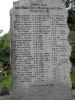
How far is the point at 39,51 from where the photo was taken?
35.6 ft

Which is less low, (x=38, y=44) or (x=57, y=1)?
(x=57, y=1)

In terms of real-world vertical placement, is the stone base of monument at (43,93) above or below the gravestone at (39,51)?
below

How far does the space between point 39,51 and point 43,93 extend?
3.89 ft

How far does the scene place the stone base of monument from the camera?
10.7m

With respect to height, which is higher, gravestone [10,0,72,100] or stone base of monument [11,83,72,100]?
gravestone [10,0,72,100]

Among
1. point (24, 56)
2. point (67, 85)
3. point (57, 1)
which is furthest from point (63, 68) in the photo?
point (57, 1)

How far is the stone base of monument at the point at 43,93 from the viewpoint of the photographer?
35.2 ft

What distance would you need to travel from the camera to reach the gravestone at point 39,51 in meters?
10.8

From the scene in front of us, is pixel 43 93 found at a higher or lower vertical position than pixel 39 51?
lower

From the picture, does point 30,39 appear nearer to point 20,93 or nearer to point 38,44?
point 38,44

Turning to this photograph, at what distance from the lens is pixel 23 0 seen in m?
10.9

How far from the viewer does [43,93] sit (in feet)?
35.5

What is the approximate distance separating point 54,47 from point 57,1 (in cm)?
132

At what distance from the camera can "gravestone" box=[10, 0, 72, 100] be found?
10766 mm
